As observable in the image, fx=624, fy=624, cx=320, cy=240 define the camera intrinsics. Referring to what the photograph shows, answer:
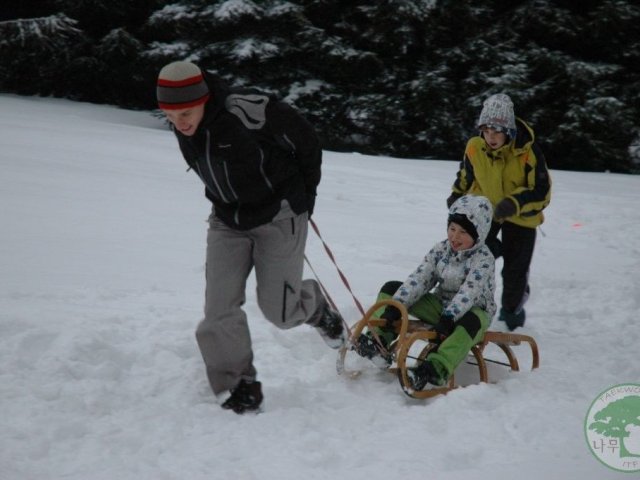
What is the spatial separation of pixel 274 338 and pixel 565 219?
5749 mm

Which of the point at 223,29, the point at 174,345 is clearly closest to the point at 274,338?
the point at 174,345

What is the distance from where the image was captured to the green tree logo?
2716mm

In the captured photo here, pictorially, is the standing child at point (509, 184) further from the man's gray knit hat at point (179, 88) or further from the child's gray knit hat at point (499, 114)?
the man's gray knit hat at point (179, 88)

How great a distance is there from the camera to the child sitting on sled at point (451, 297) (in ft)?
11.0

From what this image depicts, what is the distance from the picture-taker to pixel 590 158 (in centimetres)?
1474

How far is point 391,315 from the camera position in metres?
3.76

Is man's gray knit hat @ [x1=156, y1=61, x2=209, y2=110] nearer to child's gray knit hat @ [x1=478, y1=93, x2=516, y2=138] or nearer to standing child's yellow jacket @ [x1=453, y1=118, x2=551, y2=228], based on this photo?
child's gray knit hat @ [x1=478, y1=93, x2=516, y2=138]

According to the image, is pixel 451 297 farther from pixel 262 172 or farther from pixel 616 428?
pixel 262 172

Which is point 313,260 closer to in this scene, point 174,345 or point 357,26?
point 174,345

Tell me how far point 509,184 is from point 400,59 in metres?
12.2


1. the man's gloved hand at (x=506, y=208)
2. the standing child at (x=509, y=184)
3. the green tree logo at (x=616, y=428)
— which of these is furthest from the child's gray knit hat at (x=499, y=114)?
the green tree logo at (x=616, y=428)

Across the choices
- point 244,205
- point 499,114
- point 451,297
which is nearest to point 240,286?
point 244,205

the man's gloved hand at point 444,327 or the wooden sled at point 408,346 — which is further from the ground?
the man's gloved hand at point 444,327

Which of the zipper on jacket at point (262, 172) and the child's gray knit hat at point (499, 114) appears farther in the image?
the child's gray knit hat at point (499, 114)
